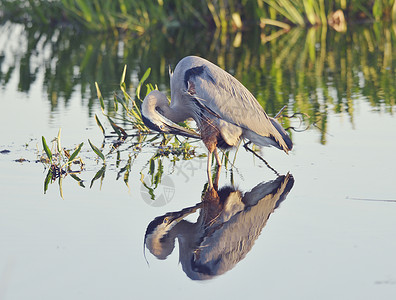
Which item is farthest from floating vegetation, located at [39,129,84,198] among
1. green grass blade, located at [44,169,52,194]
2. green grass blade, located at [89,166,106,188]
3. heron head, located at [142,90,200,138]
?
heron head, located at [142,90,200,138]

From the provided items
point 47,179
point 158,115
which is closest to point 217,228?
point 158,115

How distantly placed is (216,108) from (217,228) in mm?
1650

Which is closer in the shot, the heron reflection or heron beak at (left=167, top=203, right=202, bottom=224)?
the heron reflection

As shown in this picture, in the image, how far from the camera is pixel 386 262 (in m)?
4.11

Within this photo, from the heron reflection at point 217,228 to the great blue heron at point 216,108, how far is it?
58 cm

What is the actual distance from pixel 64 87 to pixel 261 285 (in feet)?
24.1

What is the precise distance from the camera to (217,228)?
15.8 ft

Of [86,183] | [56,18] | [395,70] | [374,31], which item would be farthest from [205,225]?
[56,18]

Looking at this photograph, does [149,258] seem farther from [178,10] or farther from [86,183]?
[178,10]

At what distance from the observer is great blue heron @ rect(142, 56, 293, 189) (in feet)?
20.5

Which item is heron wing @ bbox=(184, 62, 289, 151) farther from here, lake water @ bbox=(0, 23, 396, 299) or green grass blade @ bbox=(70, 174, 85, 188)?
green grass blade @ bbox=(70, 174, 85, 188)

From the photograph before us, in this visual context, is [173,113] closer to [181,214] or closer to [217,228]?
[181,214]

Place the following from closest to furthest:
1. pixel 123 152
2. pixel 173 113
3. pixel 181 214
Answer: pixel 181 214, pixel 173 113, pixel 123 152

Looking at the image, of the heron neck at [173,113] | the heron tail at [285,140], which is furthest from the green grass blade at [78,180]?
the heron tail at [285,140]
